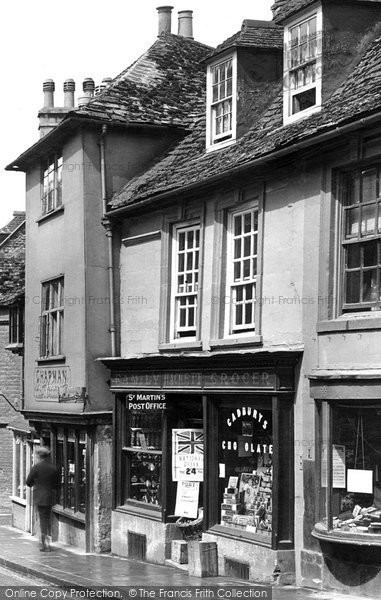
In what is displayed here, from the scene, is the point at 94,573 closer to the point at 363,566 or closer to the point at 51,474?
the point at 51,474

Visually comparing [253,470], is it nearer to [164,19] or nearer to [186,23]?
[164,19]

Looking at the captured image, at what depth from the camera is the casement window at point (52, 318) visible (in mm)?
24547

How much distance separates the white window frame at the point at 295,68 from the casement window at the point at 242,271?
1.61 m

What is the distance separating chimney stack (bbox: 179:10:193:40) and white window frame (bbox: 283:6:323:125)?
10286 millimetres

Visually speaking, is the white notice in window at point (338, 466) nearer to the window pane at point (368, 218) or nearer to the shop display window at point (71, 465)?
the window pane at point (368, 218)

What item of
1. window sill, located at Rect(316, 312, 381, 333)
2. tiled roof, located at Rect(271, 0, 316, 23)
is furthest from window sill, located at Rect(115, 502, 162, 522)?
tiled roof, located at Rect(271, 0, 316, 23)

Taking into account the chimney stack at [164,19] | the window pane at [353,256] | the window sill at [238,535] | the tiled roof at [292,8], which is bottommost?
the window sill at [238,535]

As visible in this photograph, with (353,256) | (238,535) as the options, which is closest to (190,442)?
(238,535)

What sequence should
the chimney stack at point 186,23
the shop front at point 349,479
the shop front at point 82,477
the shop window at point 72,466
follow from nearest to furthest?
the shop front at point 349,479
the shop front at point 82,477
the shop window at point 72,466
the chimney stack at point 186,23

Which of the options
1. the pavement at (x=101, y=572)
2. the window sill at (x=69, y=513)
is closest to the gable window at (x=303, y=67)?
the pavement at (x=101, y=572)

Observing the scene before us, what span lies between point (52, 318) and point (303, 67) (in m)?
9.76

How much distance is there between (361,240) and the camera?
50.3 feet

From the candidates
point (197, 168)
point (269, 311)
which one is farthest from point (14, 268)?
point (269, 311)

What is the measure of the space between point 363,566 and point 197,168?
311 inches
